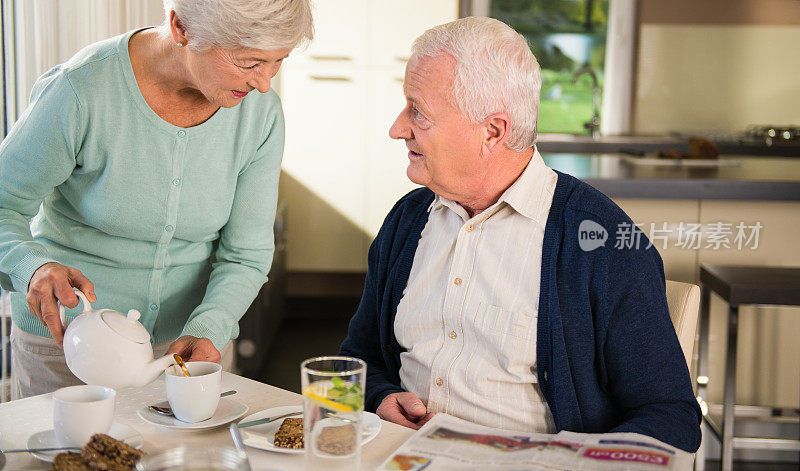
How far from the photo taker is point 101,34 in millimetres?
2455

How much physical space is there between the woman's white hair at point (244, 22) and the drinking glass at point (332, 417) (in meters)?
0.60

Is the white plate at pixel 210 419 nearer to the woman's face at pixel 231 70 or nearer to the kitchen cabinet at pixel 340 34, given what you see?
the woman's face at pixel 231 70

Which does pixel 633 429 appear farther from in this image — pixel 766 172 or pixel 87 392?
pixel 766 172

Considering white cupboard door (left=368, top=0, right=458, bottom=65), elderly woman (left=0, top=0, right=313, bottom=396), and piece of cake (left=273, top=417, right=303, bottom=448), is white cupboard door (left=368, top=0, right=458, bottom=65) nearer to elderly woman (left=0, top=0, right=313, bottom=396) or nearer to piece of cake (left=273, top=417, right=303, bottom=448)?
elderly woman (left=0, top=0, right=313, bottom=396)

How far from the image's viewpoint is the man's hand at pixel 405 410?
1.30 metres

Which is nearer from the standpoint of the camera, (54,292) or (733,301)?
(54,292)

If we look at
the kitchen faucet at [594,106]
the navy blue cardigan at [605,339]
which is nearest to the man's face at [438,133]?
the navy blue cardigan at [605,339]

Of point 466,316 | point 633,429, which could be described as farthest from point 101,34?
point 633,429

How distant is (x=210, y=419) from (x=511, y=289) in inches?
20.9

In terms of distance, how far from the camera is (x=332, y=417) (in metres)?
0.89

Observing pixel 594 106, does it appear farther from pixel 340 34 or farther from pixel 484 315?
pixel 484 315

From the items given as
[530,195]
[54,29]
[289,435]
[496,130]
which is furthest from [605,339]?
[54,29]

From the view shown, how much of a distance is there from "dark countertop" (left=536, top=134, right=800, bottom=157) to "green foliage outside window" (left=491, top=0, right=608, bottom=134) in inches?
14.7

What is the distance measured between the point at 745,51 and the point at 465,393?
14.1ft
